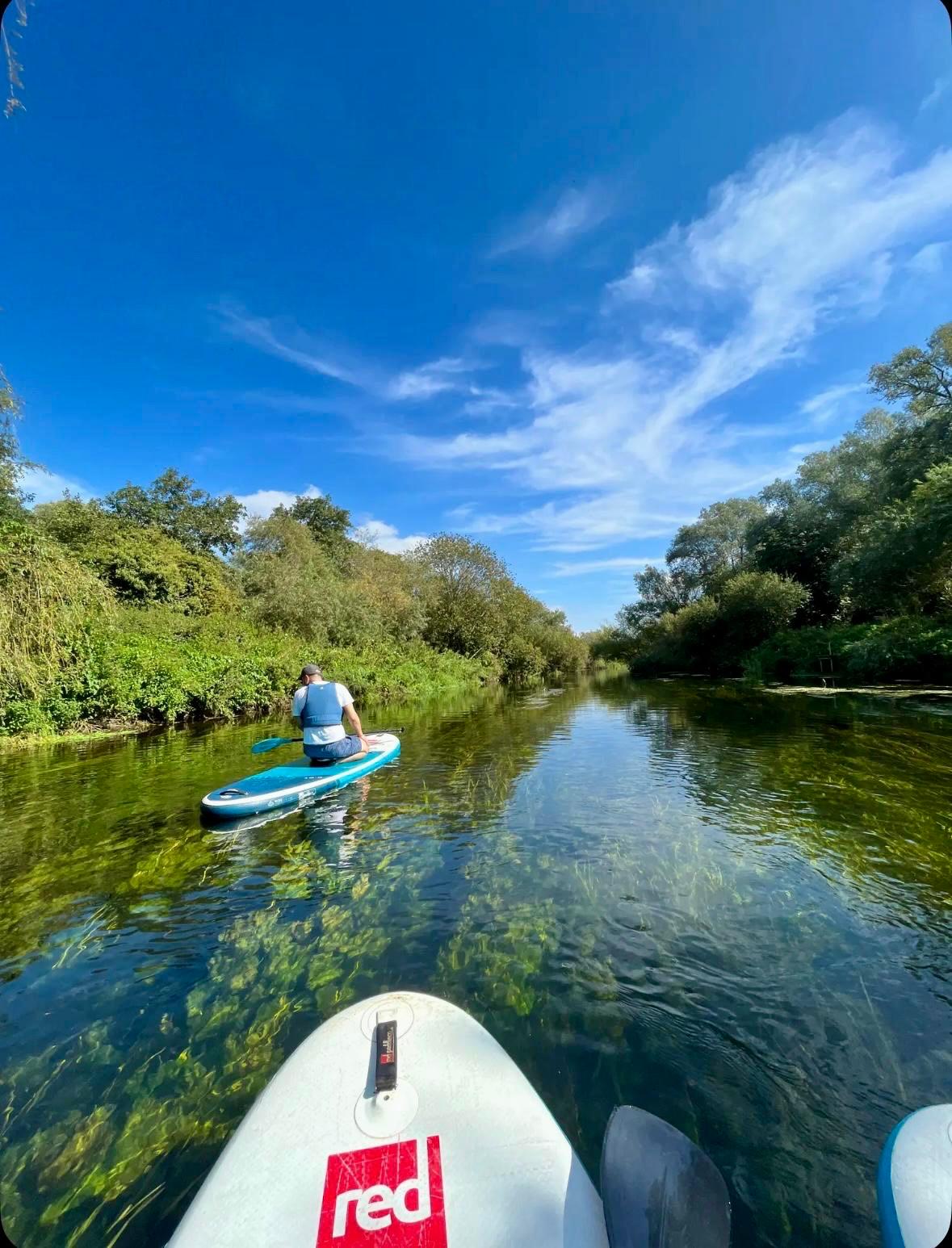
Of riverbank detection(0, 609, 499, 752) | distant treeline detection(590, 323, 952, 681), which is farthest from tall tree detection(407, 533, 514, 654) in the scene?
distant treeline detection(590, 323, 952, 681)

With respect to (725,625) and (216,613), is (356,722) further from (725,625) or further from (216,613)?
(725,625)

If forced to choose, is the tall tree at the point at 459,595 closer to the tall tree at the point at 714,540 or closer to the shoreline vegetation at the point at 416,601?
the shoreline vegetation at the point at 416,601

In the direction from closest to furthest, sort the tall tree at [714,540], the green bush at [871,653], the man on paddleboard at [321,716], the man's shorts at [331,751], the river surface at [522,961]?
1. the river surface at [522,961]
2. the man on paddleboard at [321,716]
3. the man's shorts at [331,751]
4. the green bush at [871,653]
5. the tall tree at [714,540]

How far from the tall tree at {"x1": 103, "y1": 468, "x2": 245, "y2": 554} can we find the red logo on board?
38.6 meters

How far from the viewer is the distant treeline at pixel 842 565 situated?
63.8 ft

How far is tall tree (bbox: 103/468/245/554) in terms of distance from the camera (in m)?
35.4

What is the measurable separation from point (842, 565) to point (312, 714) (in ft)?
88.5

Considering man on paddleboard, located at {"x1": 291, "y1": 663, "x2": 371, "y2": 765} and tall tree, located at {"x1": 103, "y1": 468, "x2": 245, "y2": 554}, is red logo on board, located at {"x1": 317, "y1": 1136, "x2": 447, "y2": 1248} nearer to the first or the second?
man on paddleboard, located at {"x1": 291, "y1": 663, "x2": 371, "y2": 765}

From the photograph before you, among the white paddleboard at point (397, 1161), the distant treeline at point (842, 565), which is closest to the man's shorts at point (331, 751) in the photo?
the white paddleboard at point (397, 1161)

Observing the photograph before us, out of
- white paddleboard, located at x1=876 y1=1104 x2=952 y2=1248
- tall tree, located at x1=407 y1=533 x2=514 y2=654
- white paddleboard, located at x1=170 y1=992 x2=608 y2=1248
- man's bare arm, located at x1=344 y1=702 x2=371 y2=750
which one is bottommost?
white paddleboard, located at x1=876 y1=1104 x2=952 y2=1248

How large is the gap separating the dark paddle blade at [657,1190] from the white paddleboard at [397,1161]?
88 mm

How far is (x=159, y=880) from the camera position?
5.48m

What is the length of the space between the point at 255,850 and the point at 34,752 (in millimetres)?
8867

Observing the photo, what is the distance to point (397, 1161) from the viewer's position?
1.91 m
